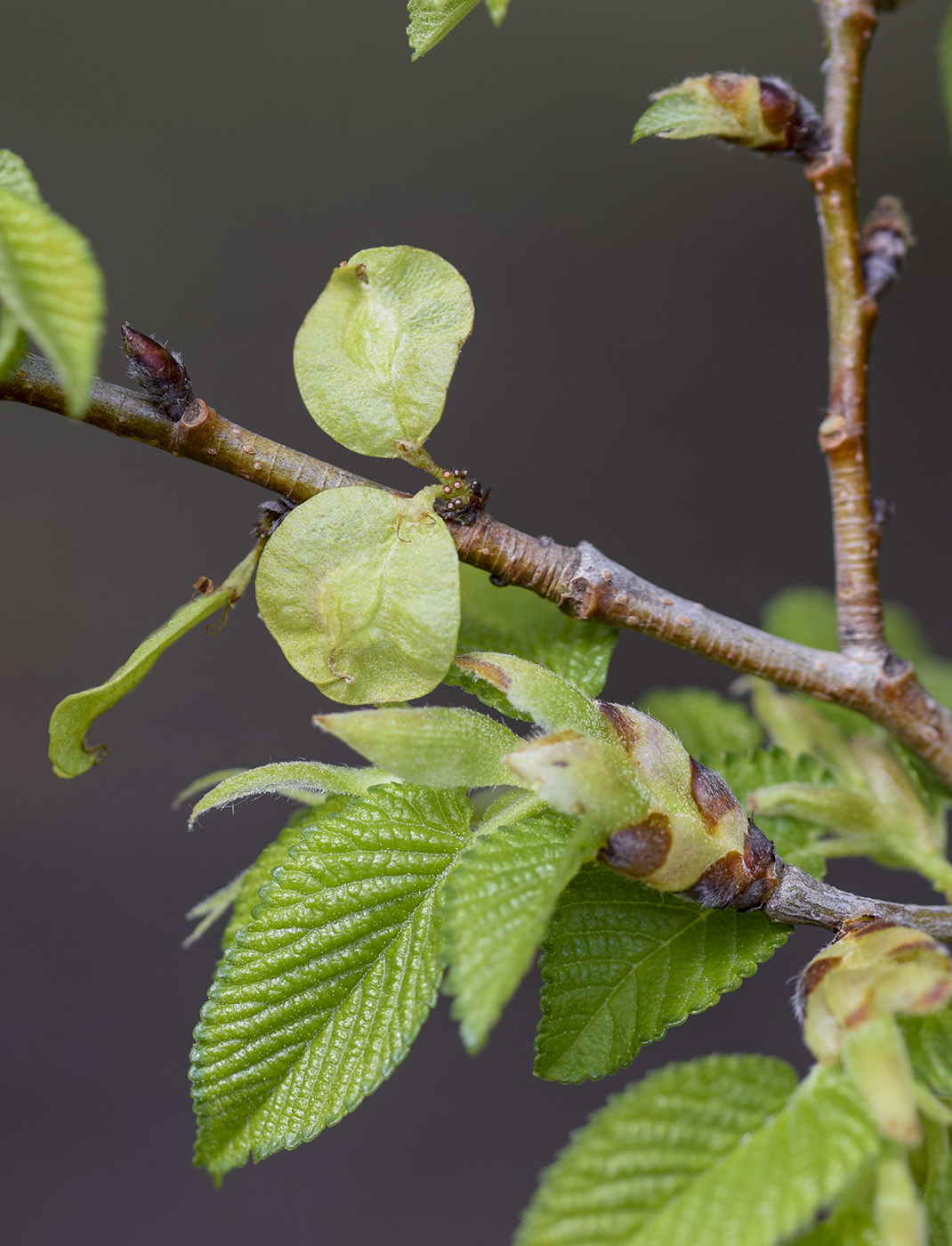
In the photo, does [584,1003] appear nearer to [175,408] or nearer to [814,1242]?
[814,1242]

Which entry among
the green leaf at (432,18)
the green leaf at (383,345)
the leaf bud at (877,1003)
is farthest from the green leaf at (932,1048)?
the green leaf at (432,18)

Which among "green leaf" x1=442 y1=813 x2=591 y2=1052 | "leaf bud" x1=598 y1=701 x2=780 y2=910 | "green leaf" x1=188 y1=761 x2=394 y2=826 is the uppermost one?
"leaf bud" x1=598 y1=701 x2=780 y2=910

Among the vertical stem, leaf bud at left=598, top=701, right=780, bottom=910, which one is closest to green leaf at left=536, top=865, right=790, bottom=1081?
leaf bud at left=598, top=701, right=780, bottom=910

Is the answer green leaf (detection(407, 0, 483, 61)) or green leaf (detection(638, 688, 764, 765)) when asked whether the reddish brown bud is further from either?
green leaf (detection(638, 688, 764, 765))

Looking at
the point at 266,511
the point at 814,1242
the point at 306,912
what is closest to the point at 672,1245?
the point at 814,1242

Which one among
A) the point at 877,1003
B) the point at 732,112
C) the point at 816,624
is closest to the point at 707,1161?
the point at 877,1003
